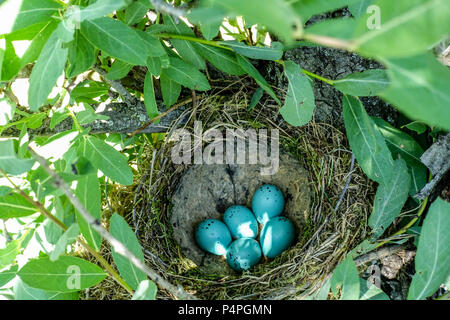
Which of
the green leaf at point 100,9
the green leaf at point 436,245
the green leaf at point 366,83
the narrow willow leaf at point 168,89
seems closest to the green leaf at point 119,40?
the green leaf at point 100,9

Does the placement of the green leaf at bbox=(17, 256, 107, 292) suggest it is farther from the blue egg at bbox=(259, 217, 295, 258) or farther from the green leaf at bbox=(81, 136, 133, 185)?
the blue egg at bbox=(259, 217, 295, 258)

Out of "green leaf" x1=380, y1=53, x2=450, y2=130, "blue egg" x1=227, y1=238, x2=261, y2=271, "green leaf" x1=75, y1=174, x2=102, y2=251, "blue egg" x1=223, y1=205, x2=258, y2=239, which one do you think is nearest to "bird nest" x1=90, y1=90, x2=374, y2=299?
"blue egg" x1=227, y1=238, x2=261, y2=271

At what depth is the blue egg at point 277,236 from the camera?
1.86 meters

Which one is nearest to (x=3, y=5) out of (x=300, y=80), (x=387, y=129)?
(x=300, y=80)

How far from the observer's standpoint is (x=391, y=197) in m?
1.43

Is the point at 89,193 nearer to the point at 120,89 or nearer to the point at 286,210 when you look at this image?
the point at 120,89

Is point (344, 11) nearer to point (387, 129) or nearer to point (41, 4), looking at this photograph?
point (387, 129)

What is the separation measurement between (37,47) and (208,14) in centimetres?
64

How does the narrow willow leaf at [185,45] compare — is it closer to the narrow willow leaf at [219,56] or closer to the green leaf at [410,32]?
the narrow willow leaf at [219,56]

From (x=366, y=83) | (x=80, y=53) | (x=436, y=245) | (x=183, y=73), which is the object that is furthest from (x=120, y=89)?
(x=436, y=245)

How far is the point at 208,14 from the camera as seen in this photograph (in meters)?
0.52

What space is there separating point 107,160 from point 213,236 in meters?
0.86

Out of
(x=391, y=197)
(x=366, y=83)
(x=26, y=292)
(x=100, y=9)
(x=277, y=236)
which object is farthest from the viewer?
(x=277, y=236)

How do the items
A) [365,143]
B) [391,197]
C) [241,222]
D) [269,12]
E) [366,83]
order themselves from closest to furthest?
1. [269,12]
2. [366,83]
3. [365,143]
4. [391,197]
5. [241,222]
